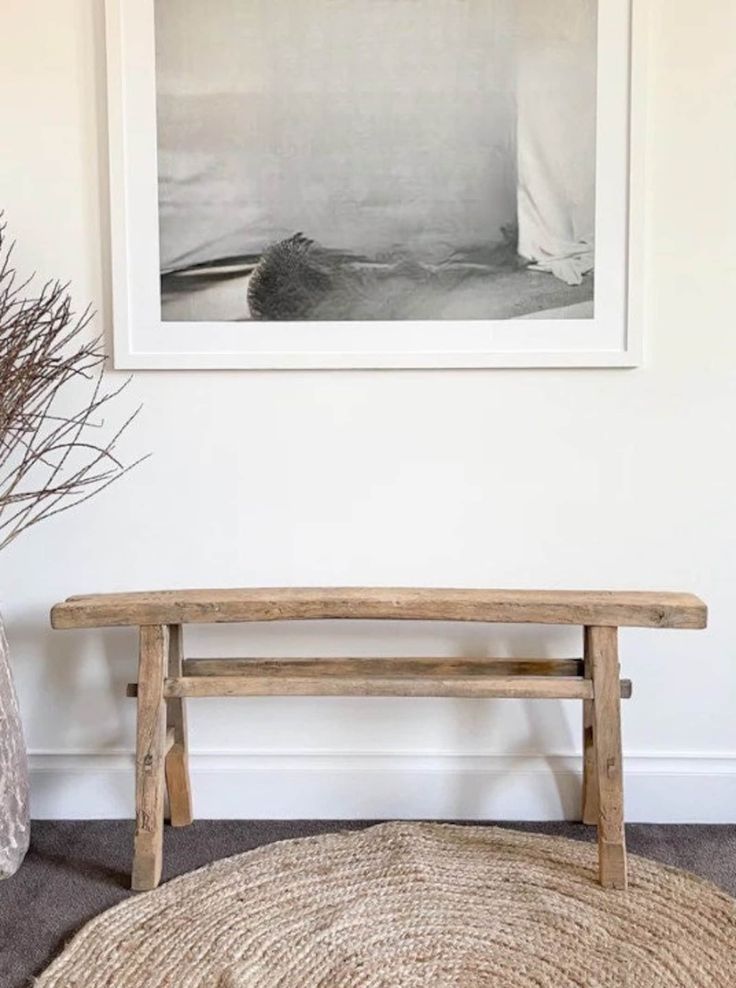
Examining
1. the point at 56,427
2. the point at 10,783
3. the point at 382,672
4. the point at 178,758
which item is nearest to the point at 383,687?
the point at 382,672

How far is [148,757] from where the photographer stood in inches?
60.3

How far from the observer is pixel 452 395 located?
1.74 meters

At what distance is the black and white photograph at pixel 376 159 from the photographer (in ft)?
5.41

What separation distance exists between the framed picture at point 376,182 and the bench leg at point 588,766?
63cm

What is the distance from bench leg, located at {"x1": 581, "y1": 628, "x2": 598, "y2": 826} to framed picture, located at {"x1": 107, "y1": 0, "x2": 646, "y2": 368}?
63 cm

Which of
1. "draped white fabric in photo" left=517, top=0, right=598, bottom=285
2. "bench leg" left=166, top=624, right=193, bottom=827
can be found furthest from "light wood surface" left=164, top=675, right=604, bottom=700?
"draped white fabric in photo" left=517, top=0, right=598, bottom=285

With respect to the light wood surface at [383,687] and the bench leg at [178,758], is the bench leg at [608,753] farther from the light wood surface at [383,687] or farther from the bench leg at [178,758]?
the bench leg at [178,758]

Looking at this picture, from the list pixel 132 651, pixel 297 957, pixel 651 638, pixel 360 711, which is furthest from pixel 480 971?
pixel 132 651

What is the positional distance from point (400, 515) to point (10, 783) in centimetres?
94

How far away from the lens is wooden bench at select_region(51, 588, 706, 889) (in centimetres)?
150

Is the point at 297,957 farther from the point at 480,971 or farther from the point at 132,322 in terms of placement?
the point at 132,322

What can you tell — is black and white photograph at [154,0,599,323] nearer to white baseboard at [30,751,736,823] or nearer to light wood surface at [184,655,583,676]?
light wood surface at [184,655,583,676]

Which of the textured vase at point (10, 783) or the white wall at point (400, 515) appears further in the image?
the white wall at point (400, 515)

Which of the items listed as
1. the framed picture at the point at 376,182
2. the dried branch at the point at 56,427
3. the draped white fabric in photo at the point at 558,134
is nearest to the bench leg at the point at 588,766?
the framed picture at the point at 376,182
